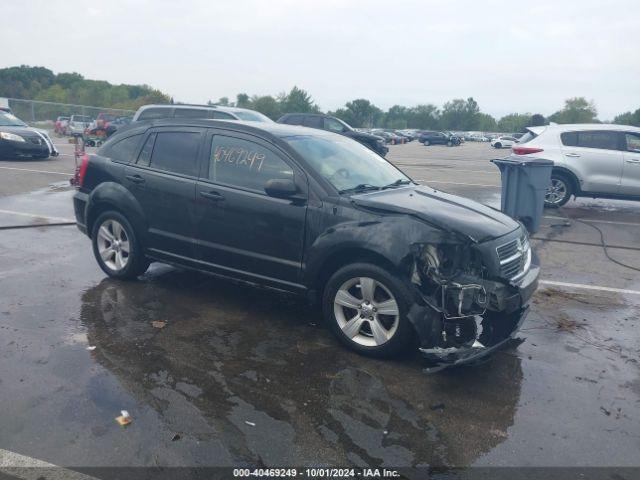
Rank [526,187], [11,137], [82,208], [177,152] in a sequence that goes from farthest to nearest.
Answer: [11,137] → [526,187] → [82,208] → [177,152]

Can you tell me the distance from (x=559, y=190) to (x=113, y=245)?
932 centimetres

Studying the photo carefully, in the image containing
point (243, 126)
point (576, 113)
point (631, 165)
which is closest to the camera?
point (243, 126)

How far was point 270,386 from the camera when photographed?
13.4 ft

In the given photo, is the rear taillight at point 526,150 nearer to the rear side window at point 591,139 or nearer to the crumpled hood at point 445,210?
the rear side window at point 591,139

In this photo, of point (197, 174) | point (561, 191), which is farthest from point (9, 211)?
point (561, 191)

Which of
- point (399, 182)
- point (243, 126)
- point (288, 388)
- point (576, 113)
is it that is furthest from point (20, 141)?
point (576, 113)

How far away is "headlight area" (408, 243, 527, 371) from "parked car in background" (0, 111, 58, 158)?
15.9 m

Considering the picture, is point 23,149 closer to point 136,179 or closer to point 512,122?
point 136,179

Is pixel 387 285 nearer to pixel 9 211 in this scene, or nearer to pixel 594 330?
pixel 594 330

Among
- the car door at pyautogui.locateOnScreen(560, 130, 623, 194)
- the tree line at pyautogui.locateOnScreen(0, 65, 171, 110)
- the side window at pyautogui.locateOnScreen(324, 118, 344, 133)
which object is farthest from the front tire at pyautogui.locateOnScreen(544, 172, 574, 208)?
the tree line at pyautogui.locateOnScreen(0, 65, 171, 110)

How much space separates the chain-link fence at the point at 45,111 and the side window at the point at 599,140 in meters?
28.8

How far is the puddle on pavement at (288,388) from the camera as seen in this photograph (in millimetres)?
3448

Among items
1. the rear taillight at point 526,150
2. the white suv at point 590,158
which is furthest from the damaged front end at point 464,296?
the white suv at point 590,158

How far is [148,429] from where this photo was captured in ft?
11.5
